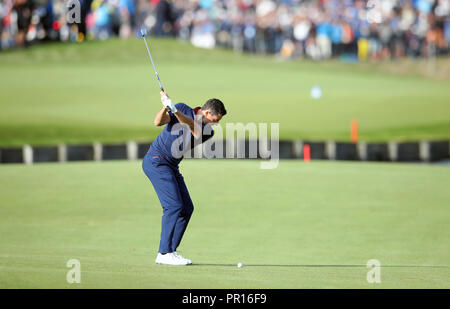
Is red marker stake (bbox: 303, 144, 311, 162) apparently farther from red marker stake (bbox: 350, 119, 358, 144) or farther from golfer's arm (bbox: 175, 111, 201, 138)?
golfer's arm (bbox: 175, 111, 201, 138)

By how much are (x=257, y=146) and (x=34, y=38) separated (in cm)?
1732

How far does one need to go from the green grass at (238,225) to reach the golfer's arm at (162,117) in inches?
55.7

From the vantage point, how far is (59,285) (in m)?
7.27

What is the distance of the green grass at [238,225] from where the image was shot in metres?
8.34

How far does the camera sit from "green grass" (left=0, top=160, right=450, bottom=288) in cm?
834

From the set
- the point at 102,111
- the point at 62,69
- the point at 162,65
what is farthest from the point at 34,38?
the point at 102,111

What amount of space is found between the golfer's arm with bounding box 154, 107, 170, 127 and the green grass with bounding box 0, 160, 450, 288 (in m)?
1.41

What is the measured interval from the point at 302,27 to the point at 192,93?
10.3 m

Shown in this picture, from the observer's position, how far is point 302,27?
124 ft

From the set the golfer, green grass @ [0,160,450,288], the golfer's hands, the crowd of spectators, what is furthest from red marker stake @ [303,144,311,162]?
the crowd of spectators

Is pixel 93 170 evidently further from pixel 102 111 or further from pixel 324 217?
pixel 102 111

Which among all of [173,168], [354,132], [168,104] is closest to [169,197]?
[173,168]
